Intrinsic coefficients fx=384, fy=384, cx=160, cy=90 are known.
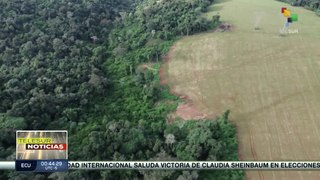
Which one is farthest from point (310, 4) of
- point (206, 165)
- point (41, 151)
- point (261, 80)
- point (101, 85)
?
point (41, 151)

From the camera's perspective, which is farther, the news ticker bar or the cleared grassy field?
the cleared grassy field

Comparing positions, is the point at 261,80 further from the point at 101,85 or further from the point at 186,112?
the point at 101,85

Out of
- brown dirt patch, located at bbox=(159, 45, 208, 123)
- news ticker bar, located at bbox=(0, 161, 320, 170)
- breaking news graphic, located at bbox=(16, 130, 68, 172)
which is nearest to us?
news ticker bar, located at bbox=(0, 161, 320, 170)

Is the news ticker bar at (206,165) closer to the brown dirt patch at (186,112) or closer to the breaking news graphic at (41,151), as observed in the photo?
the breaking news graphic at (41,151)

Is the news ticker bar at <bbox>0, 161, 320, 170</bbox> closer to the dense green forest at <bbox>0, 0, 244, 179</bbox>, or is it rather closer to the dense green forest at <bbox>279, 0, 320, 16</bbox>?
the dense green forest at <bbox>0, 0, 244, 179</bbox>

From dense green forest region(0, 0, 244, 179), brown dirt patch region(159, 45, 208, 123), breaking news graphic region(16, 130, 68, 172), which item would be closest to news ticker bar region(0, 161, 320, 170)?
breaking news graphic region(16, 130, 68, 172)

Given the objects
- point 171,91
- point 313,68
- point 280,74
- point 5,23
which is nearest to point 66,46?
point 5,23
